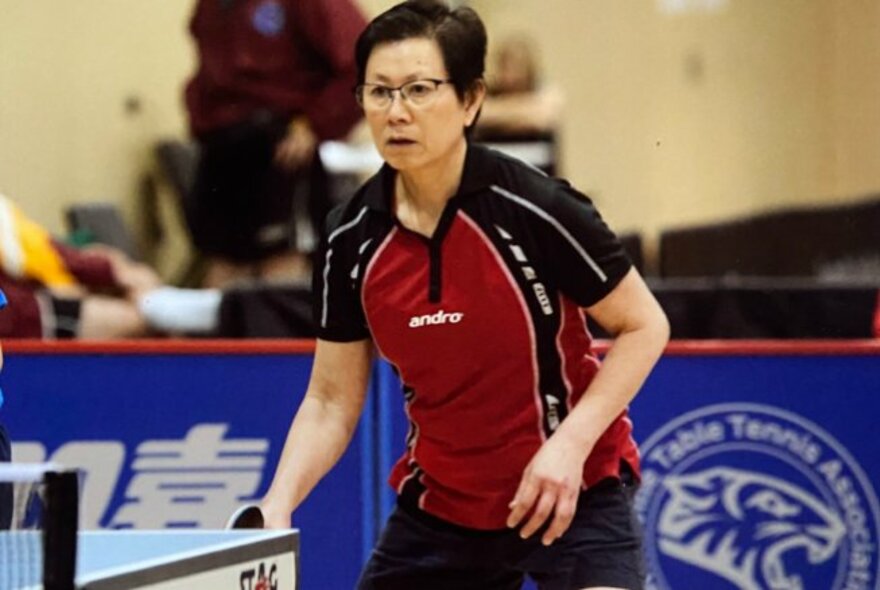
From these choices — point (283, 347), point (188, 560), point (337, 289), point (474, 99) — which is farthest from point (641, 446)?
point (188, 560)

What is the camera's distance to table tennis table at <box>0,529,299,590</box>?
8.54ft

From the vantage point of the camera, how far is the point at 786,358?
5.18m

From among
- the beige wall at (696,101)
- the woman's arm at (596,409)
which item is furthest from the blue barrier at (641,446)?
the beige wall at (696,101)

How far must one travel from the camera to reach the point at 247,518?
3.43 metres

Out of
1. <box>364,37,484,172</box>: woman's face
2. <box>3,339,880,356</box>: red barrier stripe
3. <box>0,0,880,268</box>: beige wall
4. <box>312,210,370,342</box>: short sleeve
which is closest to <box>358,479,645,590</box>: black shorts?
<box>312,210,370,342</box>: short sleeve

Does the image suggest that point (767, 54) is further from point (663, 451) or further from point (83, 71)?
point (663, 451)

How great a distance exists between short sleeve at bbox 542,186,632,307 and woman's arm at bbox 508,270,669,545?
31mm

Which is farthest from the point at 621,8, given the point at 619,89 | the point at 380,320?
the point at 380,320

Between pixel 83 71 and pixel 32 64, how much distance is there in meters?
0.51

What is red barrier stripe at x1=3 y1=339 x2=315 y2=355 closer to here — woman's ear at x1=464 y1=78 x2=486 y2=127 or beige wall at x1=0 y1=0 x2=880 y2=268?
woman's ear at x1=464 y1=78 x2=486 y2=127

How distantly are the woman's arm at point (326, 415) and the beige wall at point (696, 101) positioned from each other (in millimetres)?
6246

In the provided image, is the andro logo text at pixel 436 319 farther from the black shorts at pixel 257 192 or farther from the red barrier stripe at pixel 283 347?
the black shorts at pixel 257 192

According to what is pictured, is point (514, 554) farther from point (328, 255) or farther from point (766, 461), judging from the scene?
point (766, 461)

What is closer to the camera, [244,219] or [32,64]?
[244,219]
